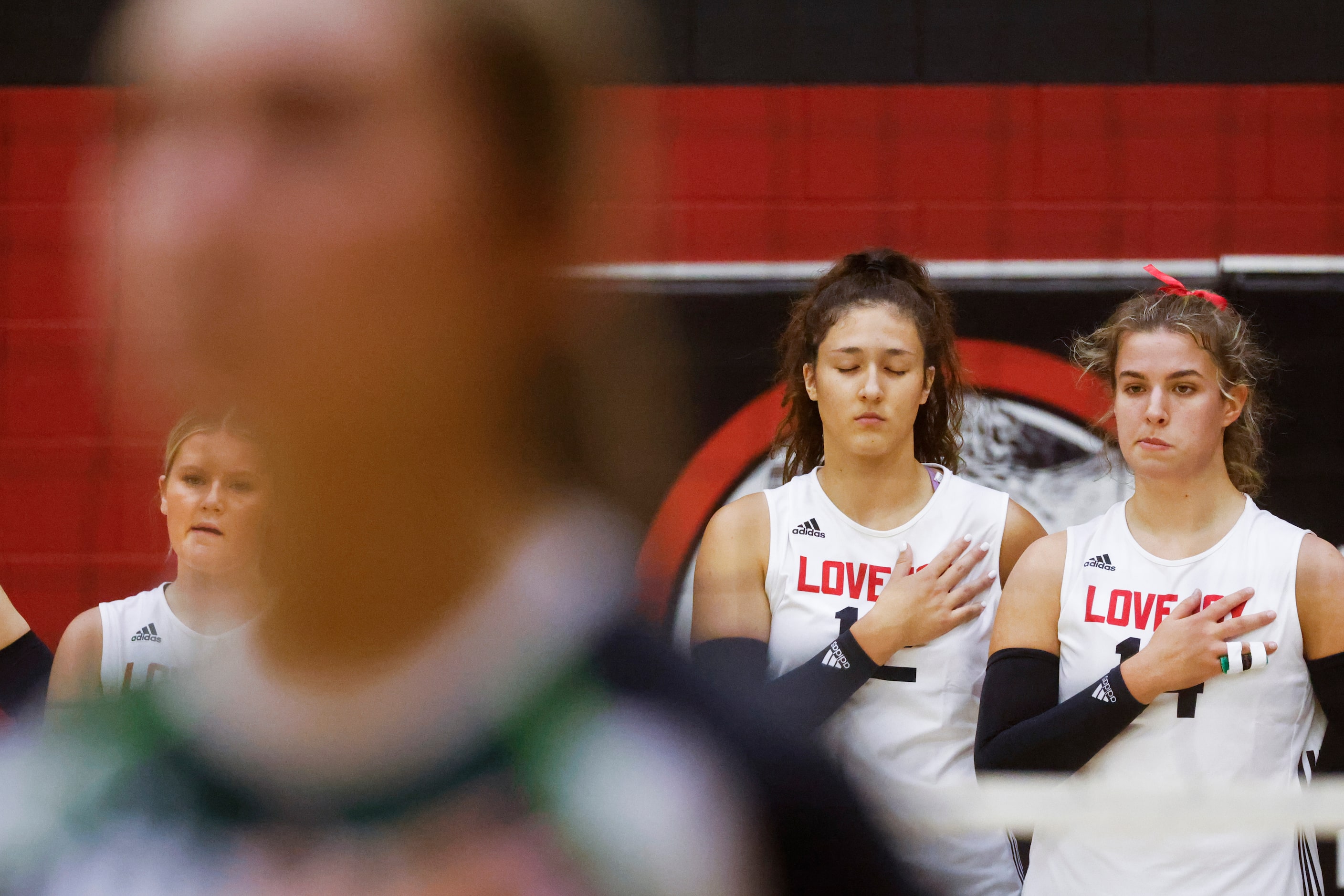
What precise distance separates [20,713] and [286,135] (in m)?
2.27

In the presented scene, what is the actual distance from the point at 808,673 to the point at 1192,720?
570mm

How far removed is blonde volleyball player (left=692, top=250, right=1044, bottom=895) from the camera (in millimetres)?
1828

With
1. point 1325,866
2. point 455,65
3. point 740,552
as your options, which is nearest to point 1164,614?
point 740,552

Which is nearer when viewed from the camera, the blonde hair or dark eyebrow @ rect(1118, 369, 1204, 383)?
the blonde hair

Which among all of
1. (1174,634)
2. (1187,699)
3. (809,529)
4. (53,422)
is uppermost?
(53,422)

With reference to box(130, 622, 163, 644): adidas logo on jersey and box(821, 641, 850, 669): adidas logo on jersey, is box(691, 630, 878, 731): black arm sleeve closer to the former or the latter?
box(821, 641, 850, 669): adidas logo on jersey

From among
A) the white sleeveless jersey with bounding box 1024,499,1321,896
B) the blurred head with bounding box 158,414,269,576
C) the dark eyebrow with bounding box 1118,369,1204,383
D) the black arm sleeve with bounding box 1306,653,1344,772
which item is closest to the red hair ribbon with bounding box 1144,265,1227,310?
the dark eyebrow with bounding box 1118,369,1204,383

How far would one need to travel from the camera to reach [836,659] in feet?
5.97

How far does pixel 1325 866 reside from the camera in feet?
8.13

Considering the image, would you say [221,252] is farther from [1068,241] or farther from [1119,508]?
[1068,241]

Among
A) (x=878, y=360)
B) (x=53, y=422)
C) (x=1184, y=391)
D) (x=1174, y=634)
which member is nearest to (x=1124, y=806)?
(x=1174, y=634)

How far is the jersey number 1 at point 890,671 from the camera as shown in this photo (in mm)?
1865

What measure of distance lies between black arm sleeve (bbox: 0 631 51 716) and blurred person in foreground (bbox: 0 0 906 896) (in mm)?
2095

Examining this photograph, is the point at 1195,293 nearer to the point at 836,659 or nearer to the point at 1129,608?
the point at 1129,608
